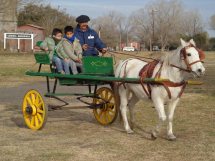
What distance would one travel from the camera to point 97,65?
377 inches

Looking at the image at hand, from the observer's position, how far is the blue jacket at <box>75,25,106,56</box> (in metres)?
10.2

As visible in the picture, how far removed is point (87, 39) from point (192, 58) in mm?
3195

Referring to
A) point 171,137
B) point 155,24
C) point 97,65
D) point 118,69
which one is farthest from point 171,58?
point 155,24

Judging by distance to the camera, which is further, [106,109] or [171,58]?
[106,109]

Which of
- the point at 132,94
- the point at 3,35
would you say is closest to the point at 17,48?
the point at 3,35

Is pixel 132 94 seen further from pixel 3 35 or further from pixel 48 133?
Answer: pixel 3 35

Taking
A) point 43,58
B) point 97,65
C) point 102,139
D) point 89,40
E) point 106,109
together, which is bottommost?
point 102,139

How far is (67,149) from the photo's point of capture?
7648mm

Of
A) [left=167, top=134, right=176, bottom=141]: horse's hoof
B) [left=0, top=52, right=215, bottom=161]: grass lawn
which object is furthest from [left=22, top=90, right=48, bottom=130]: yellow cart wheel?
[left=167, top=134, right=176, bottom=141]: horse's hoof

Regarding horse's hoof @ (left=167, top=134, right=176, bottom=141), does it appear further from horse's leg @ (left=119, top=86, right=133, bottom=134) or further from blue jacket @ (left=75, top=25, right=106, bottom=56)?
blue jacket @ (left=75, top=25, right=106, bottom=56)

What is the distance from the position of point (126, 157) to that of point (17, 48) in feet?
178

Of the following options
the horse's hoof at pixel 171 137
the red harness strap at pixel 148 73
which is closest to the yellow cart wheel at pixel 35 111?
the red harness strap at pixel 148 73

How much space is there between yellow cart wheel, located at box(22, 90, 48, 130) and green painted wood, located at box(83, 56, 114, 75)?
118 centimetres

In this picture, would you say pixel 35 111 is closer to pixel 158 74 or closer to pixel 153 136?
pixel 153 136
